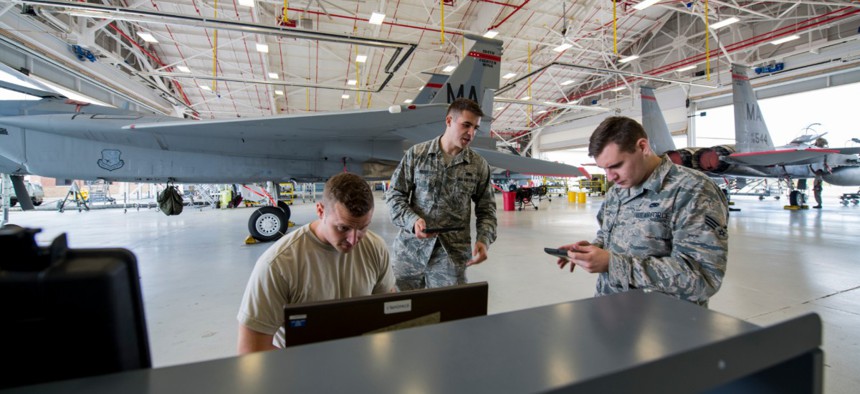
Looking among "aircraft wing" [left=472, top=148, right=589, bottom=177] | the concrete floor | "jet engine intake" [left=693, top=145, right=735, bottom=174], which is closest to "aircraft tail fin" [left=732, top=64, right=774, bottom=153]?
"jet engine intake" [left=693, top=145, right=735, bottom=174]

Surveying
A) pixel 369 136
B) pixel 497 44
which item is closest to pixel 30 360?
pixel 369 136

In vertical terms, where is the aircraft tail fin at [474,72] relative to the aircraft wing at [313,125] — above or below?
above

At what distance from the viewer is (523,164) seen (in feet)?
22.2

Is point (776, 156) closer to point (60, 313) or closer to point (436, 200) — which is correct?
point (436, 200)

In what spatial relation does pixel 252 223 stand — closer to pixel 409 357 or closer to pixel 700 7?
pixel 409 357

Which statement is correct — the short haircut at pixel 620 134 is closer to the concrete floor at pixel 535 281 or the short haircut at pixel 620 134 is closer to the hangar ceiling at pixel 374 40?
the concrete floor at pixel 535 281

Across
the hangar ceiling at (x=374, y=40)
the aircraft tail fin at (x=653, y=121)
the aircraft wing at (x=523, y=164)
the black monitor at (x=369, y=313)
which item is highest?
the hangar ceiling at (x=374, y=40)

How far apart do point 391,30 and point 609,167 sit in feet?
42.6

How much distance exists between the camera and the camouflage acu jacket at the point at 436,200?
2287mm

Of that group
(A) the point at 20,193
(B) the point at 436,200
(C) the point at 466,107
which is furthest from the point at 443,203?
(A) the point at 20,193

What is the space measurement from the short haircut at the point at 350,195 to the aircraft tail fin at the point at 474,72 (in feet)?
16.9

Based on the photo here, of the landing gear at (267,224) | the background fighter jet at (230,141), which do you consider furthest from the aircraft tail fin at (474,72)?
the landing gear at (267,224)

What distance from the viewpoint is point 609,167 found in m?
1.59

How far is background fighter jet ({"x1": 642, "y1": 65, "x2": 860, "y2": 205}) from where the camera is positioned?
9086mm
